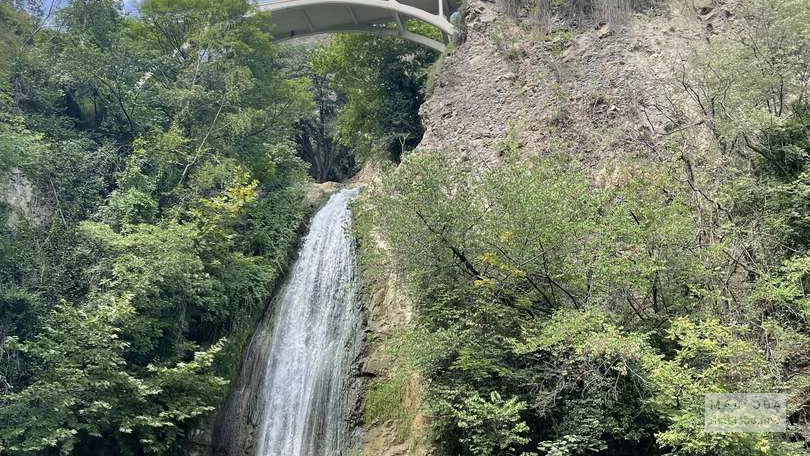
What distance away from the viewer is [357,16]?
2366 centimetres

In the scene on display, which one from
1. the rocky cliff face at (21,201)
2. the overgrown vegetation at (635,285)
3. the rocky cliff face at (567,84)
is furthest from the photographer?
the rocky cliff face at (567,84)

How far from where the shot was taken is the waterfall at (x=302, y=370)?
12.5 metres

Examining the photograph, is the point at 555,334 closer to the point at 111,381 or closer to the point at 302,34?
the point at 111,381

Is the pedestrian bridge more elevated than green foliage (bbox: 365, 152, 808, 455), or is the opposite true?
the pedestrian bridge

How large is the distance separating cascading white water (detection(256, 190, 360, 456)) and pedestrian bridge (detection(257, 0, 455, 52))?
8694 mm

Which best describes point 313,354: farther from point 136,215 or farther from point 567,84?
point 567,84

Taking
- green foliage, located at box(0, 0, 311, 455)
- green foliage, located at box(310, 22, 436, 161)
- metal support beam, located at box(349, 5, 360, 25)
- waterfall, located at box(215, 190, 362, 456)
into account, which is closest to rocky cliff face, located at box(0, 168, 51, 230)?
green foliage, located at box(0, 0, 311, 455)

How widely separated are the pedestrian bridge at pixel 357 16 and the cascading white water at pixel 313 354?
342 inches

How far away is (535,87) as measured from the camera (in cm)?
1608

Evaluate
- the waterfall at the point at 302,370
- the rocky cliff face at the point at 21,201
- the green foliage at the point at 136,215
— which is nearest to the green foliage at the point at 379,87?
the green foliage at the point at 136,215

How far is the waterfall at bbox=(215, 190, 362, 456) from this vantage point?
492 inches

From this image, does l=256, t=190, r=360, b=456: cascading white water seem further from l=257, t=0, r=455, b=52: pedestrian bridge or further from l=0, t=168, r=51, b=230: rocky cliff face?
l=257, t=0, r=455, b=52: pedestrian bridge

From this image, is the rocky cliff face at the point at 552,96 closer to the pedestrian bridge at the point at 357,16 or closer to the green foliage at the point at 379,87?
the green foliage at the point at 379,87

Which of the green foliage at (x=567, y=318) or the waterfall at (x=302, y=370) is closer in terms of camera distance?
the green foliage at (x=567, y=318)
